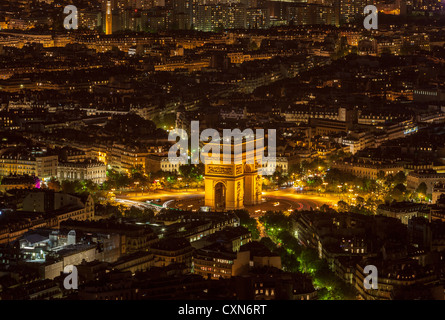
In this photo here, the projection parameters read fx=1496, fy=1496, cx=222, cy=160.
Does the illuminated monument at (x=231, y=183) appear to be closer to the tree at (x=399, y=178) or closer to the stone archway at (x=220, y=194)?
the stone archway at (x=220, y=194)

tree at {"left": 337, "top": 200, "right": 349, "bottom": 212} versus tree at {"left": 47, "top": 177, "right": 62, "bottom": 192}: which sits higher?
tree at {"left": 47, "top": 177, "right": 62, "bottom": 192}

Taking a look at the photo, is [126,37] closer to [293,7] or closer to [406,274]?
[293,7]

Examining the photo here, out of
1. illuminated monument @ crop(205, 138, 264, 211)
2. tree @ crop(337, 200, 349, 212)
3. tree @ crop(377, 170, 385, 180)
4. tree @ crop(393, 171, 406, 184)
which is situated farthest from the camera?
tree @ crop(377, 170, 385, 180)

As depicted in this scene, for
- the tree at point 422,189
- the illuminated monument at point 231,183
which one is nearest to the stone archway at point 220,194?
the illuminated monument at point 231,183

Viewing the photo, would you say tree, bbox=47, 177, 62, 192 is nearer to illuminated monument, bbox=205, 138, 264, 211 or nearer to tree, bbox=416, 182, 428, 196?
illuminated monument, bbox=205, 138, 264, 211

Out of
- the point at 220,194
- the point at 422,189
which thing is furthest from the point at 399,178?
the point at 220,194

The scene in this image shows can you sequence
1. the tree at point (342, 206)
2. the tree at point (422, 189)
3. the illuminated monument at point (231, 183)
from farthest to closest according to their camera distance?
1. the tree at point (422, 189)
2. the illuminated monument at point (231, 183)
3. the tree at point (342, 206)

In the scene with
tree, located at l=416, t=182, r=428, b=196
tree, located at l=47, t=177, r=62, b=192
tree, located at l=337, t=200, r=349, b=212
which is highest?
tree, located at l=47, t=177, r=62, b=192

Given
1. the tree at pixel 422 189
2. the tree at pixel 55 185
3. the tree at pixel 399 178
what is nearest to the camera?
the tree at pixel 55 185

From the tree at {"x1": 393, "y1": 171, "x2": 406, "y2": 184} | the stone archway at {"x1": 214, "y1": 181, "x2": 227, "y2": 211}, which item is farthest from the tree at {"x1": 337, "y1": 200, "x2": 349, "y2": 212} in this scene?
the tree at {"x1": 393, "y1": 171, "x2": 406, "y2": 184}
